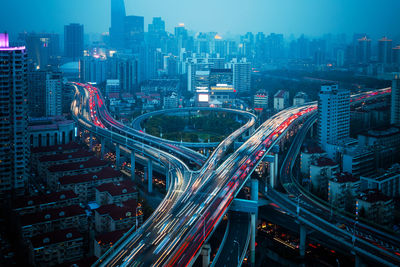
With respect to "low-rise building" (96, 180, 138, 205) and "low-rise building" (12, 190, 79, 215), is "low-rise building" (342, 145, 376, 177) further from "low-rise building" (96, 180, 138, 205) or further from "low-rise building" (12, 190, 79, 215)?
"low-rise building" (12, 190, 79, 215)

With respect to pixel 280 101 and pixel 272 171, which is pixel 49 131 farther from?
pixel 280 101

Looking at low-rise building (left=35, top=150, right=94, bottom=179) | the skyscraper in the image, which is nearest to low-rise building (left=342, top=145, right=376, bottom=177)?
low-rise building (left=35, top=150, right=94, bottom=179)

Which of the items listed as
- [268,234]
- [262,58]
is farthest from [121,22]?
[268,234]

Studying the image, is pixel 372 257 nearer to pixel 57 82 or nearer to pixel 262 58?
pixel 57 82

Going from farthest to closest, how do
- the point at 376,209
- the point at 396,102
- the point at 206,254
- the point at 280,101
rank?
the point at 280,101 → the point at 396,102 → the point at 376,209 → the point at 206,254

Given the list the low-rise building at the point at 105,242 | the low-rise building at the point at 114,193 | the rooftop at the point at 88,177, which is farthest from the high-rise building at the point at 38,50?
the low-rise building at the point at 105,242

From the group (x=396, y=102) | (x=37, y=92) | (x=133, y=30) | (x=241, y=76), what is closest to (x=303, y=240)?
(x=396, y=102)
